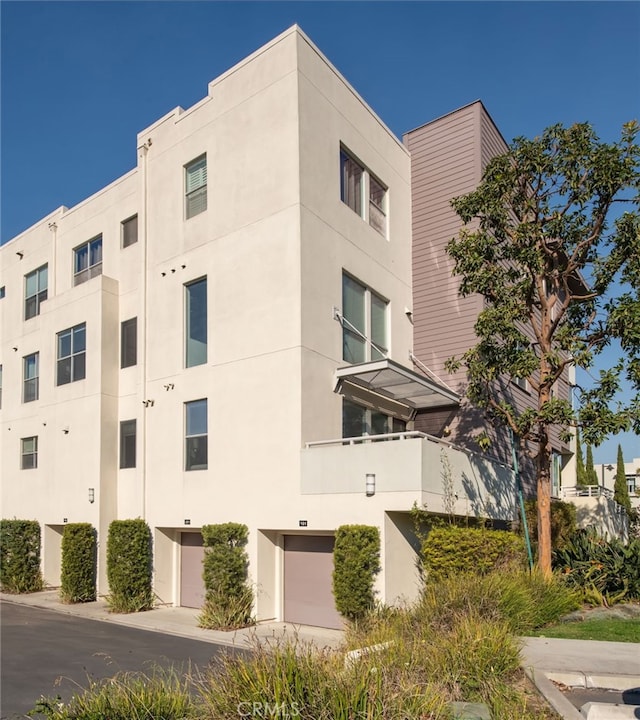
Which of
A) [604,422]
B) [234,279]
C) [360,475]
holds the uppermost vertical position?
[234,279]

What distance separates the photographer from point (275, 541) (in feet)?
53.2

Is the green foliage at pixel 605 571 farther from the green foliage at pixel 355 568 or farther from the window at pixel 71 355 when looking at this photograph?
the window at pixel 71 355

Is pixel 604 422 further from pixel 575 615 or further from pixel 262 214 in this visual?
pixel 262 214

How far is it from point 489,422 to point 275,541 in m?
6.38

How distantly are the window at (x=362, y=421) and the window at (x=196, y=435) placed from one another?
338 cm

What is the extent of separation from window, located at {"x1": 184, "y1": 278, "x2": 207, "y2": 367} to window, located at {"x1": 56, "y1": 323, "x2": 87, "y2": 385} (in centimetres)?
405

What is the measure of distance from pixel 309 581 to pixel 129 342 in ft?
28.2

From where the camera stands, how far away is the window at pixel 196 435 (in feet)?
57.2

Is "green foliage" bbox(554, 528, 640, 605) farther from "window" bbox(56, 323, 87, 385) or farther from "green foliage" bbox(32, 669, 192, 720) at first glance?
"window" bbox(56, 323, 87, 385)

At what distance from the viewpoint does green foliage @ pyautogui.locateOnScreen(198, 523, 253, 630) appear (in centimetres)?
1462

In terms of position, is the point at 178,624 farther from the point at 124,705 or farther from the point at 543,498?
the point at 124,705

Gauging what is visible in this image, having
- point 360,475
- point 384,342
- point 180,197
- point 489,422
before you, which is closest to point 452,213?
point 384,342

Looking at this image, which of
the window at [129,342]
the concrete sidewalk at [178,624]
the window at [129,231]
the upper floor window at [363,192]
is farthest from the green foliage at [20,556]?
the upper floor window at [363,192]

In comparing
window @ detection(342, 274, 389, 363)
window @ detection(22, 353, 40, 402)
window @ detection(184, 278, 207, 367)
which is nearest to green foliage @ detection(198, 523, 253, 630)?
window @ detection(184, 278, 207, 367)
